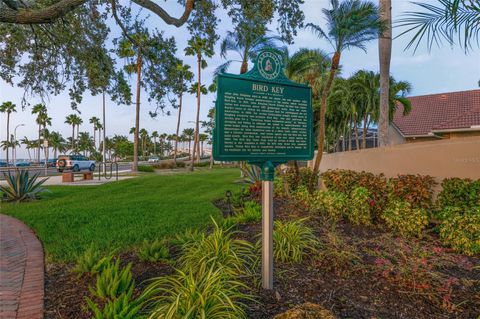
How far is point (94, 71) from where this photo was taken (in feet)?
24.3

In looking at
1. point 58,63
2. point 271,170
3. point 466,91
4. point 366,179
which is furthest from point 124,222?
point 466,91

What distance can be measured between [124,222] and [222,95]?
16.5 ft

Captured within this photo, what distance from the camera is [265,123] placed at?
12.3 ft

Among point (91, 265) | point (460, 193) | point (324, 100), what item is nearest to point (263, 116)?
point (91, 265)

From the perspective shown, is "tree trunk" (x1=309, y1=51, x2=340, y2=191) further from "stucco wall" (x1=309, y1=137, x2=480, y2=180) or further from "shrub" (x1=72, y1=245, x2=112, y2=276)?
"shrub" (x1=72, y1=245, x2=112, y2=276)

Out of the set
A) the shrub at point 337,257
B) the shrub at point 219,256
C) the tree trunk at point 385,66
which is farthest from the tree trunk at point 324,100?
the shrub at point 219,256

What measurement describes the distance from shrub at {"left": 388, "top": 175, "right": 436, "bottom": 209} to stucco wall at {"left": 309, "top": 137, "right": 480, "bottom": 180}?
53 cm

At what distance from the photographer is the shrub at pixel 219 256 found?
383 centimetres

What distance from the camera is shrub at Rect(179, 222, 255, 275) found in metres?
3.83

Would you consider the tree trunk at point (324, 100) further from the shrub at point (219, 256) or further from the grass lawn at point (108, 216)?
the shrub at point (219, 256)

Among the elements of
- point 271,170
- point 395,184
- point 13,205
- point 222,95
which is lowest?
point 13,205

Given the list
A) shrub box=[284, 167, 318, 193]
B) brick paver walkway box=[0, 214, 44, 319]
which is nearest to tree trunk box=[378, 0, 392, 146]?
shrub box=[284, 167, 318, 193]

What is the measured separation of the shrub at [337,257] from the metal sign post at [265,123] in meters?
1.00

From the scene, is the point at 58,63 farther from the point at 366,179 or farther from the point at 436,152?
the point at 436,152
